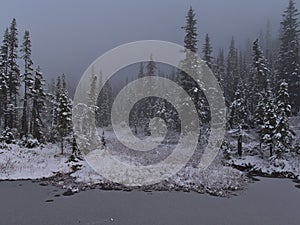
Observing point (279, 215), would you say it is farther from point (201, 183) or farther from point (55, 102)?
point (55, 102)

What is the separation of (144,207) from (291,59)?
128 feet

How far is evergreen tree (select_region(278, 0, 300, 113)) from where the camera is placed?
142ft

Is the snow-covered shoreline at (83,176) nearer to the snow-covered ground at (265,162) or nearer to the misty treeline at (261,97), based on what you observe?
the snow-covered ground at (265,162)

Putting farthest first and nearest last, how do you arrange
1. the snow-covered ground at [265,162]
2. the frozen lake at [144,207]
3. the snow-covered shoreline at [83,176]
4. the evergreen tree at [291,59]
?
1. the evergreen tree at [291,59]
2. the snow-covered ground at [265,162]
3. the snow-covered shoreline at [83,176]
4. the frozen lake at [144,207]

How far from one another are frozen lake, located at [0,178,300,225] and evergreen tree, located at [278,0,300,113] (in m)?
28.1

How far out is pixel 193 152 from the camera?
31.0m

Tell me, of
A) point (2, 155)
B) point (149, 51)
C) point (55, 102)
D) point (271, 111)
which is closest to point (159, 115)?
point (149, 51)

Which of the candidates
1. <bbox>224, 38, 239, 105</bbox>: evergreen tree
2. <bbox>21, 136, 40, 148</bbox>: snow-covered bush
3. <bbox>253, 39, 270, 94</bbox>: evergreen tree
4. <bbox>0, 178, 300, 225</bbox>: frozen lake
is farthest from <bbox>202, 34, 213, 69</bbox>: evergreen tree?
<bbox>21, 136, 40, 148</bbox>: snow-covered bush

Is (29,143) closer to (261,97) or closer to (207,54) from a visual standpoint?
(207,54)

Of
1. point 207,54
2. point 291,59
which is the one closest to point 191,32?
point 207,54

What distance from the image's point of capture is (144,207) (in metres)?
15.5

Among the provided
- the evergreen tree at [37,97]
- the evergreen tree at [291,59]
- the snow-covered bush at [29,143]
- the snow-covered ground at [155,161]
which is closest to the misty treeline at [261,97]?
the evergreen tree at [291,59]

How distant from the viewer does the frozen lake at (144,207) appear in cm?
1337

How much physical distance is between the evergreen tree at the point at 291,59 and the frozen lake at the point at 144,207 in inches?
1106
